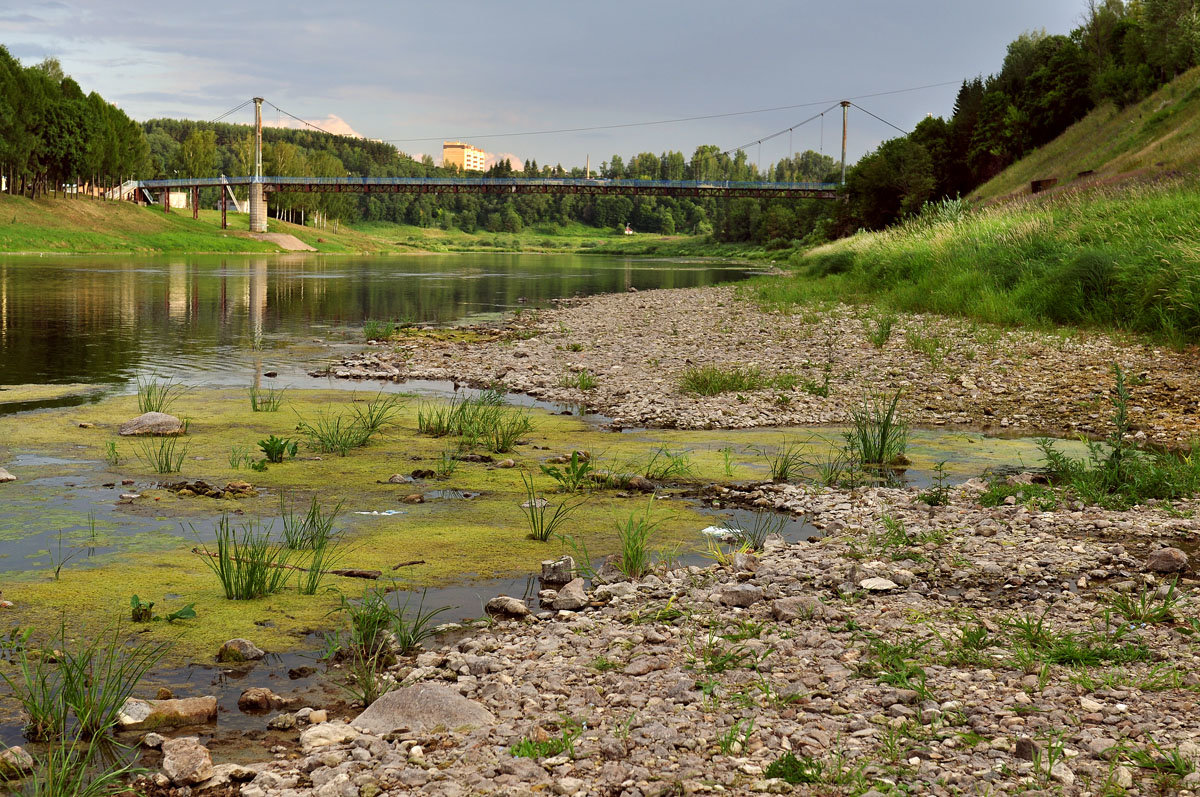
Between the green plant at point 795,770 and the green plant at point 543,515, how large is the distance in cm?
472

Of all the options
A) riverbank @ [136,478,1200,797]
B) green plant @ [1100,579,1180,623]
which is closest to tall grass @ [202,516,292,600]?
riverbank @ [136,478,1200,797]

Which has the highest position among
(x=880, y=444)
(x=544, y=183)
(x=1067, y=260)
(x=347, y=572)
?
(x=544, y=183)

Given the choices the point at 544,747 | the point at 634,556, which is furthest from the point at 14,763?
the point at 634,556

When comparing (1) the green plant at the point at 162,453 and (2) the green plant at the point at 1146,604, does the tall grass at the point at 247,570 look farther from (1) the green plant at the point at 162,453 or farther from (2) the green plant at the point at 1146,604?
(2) the green plant at the point at 1146,604

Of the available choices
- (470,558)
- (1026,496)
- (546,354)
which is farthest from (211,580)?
(546,354)

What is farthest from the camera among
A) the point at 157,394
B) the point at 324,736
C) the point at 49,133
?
the point at 49,133

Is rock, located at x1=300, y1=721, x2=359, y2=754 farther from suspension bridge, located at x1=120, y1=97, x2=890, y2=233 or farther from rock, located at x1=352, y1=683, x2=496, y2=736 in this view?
suspension bridge, located at x1=120, y1=97, x2=890, y2=233

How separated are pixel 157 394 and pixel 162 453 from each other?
5.67 meters

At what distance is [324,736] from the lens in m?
5.21

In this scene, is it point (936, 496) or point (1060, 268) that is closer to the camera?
point (936, 496)

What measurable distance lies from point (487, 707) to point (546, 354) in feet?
61.0

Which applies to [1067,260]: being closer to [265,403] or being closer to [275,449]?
[265,403]

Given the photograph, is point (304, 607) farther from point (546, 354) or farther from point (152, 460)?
point (546, 354)

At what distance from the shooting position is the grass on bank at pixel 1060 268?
63.8 feet
